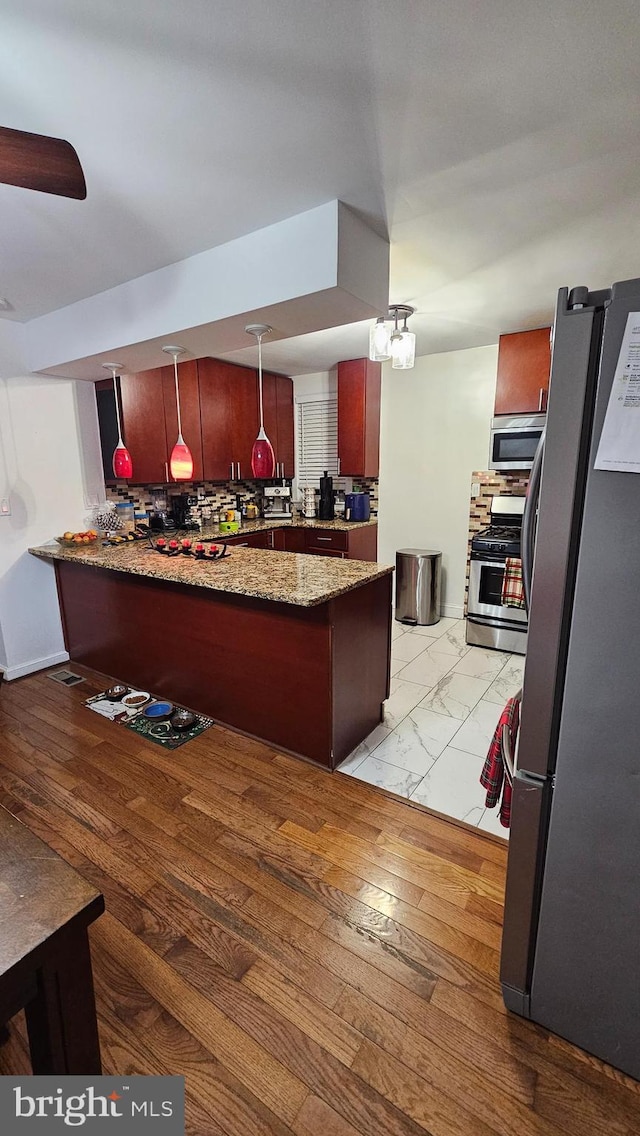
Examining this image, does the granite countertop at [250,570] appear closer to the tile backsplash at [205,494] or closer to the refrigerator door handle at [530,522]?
the tile backsplash at [205,494]

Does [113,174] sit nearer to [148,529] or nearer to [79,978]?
[79,978]

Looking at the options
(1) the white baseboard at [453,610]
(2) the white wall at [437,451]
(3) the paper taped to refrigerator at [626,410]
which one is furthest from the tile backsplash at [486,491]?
(3) the paper taped to refrigerator at [626,410]

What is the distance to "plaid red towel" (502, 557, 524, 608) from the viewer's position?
3545 millimetres

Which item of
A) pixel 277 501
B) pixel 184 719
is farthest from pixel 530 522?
pixel 277 501

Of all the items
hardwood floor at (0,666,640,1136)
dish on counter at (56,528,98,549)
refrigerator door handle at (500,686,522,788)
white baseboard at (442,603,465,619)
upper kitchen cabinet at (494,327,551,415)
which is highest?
upper kitchen cabinet at (494,327,551,415)

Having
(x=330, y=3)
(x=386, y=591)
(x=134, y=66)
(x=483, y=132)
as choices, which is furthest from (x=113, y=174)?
(x=386, y=591)

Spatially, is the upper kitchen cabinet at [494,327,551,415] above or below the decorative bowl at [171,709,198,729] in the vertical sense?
above

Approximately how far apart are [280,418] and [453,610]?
2.61 metres

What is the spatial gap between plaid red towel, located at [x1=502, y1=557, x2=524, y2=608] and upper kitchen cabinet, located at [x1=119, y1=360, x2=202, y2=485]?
2757mm

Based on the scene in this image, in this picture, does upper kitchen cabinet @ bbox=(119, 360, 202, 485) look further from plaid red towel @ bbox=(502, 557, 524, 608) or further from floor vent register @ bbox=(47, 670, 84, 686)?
plaid red towel @ bbox=(502, 557, 524, 608)

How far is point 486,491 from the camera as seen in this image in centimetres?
409

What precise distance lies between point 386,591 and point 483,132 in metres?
1.85

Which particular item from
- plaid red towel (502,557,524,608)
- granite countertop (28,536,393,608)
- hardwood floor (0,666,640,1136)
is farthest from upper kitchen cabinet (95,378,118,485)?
plaid red towel (502,557,524,608)

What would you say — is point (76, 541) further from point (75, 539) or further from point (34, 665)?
point (34, 665)
